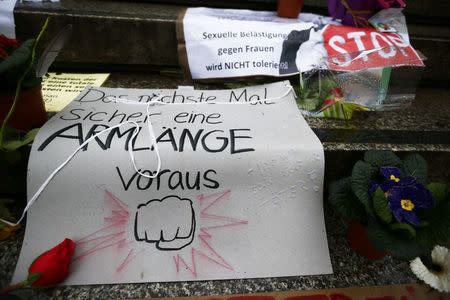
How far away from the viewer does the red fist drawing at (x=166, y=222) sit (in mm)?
1021

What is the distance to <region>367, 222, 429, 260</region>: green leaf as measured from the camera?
2.88ft

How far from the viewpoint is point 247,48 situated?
59.9 inches

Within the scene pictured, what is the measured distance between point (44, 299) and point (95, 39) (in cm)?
119

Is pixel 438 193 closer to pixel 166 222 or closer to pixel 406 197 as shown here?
pixel 406 197

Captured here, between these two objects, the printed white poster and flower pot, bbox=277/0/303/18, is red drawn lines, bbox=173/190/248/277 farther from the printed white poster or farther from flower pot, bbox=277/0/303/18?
flower pot, bbox=277/0/303/18

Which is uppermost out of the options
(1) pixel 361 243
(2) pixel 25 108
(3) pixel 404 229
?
(2) pixel 25 108

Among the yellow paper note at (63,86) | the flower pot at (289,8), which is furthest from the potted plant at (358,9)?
the yellow paper note at (63,86)

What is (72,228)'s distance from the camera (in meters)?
1.00

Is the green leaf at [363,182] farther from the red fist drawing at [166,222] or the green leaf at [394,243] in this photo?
the red fist drawing at [166,222]

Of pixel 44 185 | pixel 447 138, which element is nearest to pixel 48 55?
pixel 44 185

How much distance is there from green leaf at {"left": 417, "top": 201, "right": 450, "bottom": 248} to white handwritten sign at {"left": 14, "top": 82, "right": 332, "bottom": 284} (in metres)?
0.30

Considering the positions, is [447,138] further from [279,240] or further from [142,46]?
[142,46]

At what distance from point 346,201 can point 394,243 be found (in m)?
0.18

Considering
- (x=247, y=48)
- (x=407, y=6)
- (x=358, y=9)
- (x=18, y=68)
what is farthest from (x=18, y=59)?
(x=407, y=6)
